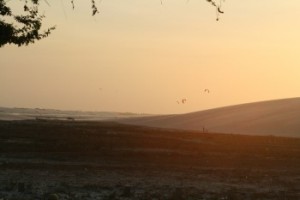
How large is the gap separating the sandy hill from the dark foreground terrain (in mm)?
15171

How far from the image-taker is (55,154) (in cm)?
2756

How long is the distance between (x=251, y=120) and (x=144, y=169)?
34.9 meters

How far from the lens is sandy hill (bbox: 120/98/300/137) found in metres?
51.6

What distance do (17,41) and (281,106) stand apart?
49102 mm

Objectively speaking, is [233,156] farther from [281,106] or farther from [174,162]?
[281,106]

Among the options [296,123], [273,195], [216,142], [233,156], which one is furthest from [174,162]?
[296,123]

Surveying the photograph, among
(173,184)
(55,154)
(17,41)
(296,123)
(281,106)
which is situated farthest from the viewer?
(281,106)

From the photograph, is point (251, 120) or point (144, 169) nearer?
point (144, 169)

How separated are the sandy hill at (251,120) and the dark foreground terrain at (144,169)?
15.2 meters

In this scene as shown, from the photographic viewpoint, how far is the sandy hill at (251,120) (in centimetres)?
5156

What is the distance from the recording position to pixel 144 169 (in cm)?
2289

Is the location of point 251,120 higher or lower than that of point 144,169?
higher

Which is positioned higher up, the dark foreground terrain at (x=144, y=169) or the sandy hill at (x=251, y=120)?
the sandy hill at (x=251, y=120)

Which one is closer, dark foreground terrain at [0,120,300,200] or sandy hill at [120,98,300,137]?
dark foreground terrain at [0,120,300,200]
